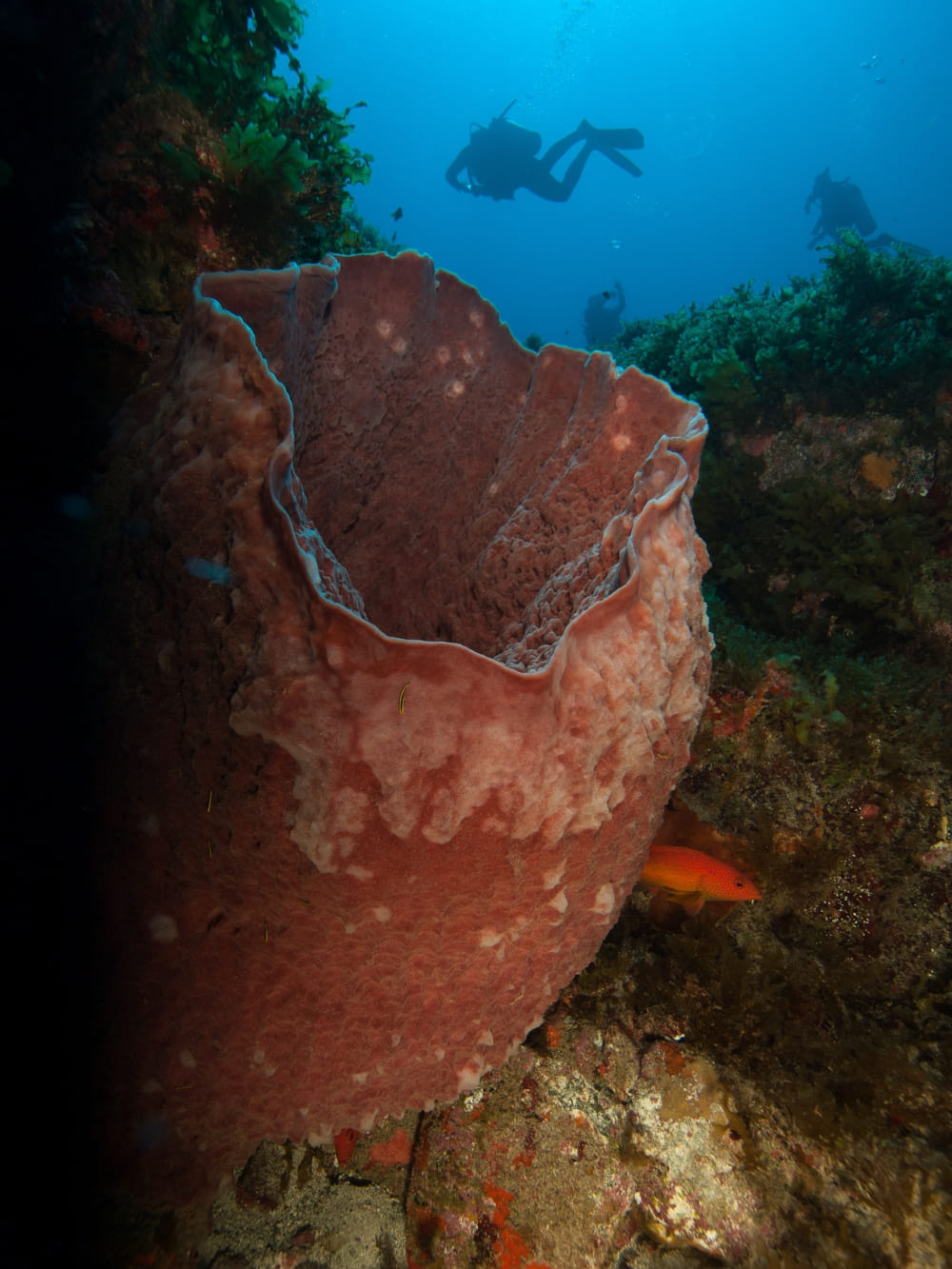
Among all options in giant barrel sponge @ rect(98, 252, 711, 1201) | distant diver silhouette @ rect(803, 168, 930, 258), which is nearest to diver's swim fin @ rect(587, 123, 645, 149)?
distant diver silhouette @ rect(803, 168, 930, 258)

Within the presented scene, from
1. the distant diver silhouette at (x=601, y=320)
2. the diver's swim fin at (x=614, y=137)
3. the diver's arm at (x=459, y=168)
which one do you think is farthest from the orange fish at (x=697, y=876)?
the diver's swim fin at (x=614, y=137)

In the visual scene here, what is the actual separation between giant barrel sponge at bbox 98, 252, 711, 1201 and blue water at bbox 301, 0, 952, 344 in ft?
346

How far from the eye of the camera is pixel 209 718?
1.45 metres

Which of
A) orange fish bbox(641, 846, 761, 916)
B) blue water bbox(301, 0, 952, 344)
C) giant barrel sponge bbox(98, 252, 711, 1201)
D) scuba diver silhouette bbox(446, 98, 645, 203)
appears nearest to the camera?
giant barrel sponge bbox(98, 252, 711, 1201)

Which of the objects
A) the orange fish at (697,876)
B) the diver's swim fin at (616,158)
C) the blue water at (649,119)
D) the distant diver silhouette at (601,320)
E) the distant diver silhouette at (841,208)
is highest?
the blue water at (649,119)

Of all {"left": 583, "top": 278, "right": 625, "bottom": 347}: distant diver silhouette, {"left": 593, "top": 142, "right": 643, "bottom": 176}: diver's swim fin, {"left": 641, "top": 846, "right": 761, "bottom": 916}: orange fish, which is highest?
{"left": 593, "top": 142, "right": 643, "bottom": 176}: diver's swim fin

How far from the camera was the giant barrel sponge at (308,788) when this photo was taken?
136cm

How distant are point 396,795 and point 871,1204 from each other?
1.79 m

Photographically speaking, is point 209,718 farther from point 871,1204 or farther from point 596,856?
point 871,1204

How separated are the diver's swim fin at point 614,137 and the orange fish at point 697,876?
30688mm

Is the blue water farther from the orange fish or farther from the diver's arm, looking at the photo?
the orange fish

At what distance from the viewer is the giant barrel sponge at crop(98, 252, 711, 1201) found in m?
1.36

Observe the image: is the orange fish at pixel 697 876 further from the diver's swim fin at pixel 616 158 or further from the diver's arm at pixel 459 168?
the diver's swim fin at pixel 616 158

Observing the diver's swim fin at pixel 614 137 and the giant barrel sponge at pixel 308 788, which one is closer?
the giant barrel sponge at pixel 308 788
